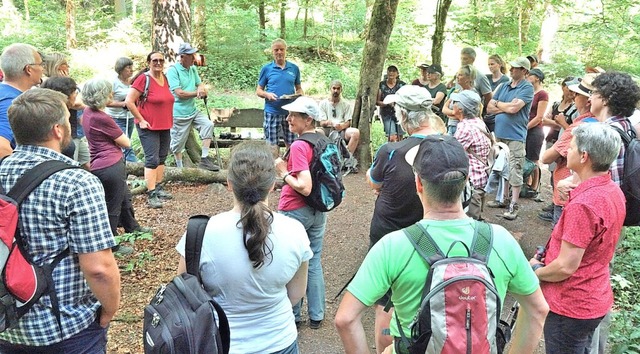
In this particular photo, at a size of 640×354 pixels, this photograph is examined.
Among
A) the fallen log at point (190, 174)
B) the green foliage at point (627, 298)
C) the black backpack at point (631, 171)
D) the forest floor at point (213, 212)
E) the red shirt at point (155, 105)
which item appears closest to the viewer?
the black backpack at point (631, 171)

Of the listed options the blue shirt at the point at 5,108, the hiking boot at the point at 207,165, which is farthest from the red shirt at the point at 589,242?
the hiking boot at the point at 207,165

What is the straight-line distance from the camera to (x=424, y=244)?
1.80 metres

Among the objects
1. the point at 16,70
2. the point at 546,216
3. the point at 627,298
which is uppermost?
the point at 16,70

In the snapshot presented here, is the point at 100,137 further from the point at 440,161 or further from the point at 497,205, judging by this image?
the point at 497,205

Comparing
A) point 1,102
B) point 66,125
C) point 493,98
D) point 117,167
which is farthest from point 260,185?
point 493,98

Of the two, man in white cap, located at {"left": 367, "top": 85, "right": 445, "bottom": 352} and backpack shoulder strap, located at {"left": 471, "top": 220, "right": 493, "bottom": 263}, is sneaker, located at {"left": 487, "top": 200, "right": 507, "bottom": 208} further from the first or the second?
backpack shoulder strap, located at {"left": 471, "top": 220, "right": 493, "bottom": 263}

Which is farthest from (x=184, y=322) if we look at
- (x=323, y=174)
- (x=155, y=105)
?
(x=155, y=105)

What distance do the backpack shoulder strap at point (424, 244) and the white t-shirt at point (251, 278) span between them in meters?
0.70

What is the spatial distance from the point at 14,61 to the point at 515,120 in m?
5.83

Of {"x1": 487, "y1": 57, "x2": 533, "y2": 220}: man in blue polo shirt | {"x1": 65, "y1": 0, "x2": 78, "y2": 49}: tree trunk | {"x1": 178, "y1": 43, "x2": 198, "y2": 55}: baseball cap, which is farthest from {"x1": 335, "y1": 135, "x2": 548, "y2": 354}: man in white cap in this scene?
{"x1": 65, "y1": 0, "x2": 78, "y2": 49}: tree trunk

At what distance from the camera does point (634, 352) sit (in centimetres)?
377

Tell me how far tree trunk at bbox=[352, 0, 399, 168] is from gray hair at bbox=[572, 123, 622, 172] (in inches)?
233

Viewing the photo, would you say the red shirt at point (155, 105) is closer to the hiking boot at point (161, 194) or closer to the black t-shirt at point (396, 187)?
the hiking boot at point (161, 194)

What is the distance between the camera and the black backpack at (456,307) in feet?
5.51
